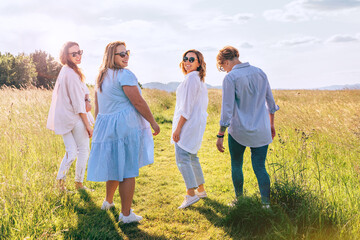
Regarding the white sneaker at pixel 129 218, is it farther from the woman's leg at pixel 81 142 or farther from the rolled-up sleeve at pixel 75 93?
the rolled-up sleeve at pixel 75 93

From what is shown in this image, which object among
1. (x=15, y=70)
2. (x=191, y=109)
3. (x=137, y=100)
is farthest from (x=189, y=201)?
(x=15, y=70)

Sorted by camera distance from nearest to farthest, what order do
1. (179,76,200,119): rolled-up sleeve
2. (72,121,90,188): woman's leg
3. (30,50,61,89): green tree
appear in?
1. (179,76,200,119): rolled-up sleeve
2. (72,121,90,188): woman's leg
3. (30,50,61,89): green tree

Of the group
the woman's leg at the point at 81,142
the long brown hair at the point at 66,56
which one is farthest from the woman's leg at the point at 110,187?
the long brown hair at the point at 66,56

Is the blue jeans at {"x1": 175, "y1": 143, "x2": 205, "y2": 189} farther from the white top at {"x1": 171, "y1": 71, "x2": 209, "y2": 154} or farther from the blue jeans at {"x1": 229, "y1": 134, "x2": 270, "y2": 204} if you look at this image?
the blue jeans at {"x1": 229, "y1": 134, "x2": 270, "y2": 204}

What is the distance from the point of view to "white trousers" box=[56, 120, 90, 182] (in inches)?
159

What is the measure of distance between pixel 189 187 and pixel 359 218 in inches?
80.1

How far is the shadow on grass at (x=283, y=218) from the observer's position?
276 cm

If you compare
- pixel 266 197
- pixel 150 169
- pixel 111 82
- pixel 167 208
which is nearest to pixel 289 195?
pixel 266 197

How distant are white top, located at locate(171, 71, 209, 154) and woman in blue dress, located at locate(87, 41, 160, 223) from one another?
0.64 metres

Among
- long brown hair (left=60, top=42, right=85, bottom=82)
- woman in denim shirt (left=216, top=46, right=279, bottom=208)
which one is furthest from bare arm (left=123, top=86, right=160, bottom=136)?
long brown hair (left=60, top=42, right=85, bottom=82)

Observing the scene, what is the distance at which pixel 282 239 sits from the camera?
107 inches

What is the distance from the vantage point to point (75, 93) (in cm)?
398

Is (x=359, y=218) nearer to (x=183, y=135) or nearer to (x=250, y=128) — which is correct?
(x=250, y=128)

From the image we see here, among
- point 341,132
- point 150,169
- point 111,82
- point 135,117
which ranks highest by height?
point 111,82
